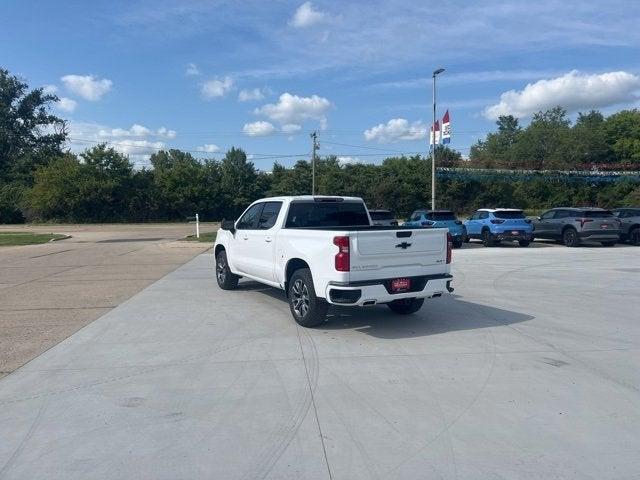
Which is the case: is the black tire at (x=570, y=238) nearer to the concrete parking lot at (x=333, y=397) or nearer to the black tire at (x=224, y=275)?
the concrete parking lot at (x=333, y=397)

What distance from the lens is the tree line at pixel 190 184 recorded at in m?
57.5

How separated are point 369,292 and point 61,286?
8.24 meters

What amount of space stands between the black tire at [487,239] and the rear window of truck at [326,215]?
47.7 feet

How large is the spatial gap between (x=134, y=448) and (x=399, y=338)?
4250 mm

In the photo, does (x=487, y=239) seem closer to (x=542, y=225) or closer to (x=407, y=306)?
(x=542, y=225)

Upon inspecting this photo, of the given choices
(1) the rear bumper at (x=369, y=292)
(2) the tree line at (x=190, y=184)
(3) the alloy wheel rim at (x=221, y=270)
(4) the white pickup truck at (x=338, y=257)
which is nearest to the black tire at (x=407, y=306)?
(4) the white pickup truck at (x=338, y=257)

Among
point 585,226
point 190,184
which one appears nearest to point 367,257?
point 585,226

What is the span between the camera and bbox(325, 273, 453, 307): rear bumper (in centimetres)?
741

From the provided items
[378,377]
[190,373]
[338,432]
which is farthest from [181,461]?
[378,377]

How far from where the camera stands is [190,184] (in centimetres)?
6359

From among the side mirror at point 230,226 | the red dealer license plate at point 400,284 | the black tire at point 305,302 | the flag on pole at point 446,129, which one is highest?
the flag on pole at point 446,129

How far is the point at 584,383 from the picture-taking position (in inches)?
228

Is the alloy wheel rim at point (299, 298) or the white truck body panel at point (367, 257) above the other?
the white truck body panel at point (367, 257)

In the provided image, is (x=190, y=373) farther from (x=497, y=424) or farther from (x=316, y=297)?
(x=497, y=424)
